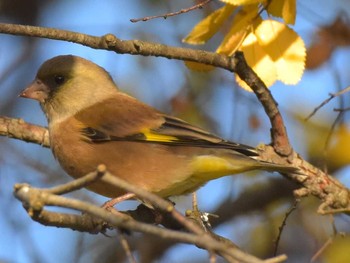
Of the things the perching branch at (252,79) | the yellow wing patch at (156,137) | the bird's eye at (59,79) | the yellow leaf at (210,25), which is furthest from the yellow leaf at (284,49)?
the bird's eye at (59,79)

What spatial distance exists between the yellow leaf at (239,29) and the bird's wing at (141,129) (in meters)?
0.69

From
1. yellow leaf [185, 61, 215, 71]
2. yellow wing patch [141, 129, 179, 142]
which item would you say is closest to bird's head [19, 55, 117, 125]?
yellow wing patch [141, 129, 179, 142]

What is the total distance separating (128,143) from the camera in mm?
4746

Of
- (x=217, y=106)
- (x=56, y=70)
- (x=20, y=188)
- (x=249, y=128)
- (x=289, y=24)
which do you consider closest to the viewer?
(x=20, y=188)

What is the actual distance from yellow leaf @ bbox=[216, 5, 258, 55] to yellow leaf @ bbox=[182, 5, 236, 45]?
135 mm

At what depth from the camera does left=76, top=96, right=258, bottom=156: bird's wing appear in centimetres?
470

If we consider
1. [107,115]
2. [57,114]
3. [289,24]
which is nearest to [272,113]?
[289,24]

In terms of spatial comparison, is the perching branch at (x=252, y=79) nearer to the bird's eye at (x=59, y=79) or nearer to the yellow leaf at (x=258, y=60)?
the yellow leaf at (x=258, y=60)

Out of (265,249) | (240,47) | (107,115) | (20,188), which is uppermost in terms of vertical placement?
(240,47)

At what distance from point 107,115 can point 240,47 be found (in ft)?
3.97

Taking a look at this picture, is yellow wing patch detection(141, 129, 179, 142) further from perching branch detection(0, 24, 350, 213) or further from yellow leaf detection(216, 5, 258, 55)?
yellow leaf detection(216, 5, 258, 55)

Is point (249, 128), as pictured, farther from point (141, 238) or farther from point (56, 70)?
point (56, 70)

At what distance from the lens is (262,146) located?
A: 4.55 meters

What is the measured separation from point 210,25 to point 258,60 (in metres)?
0.38
